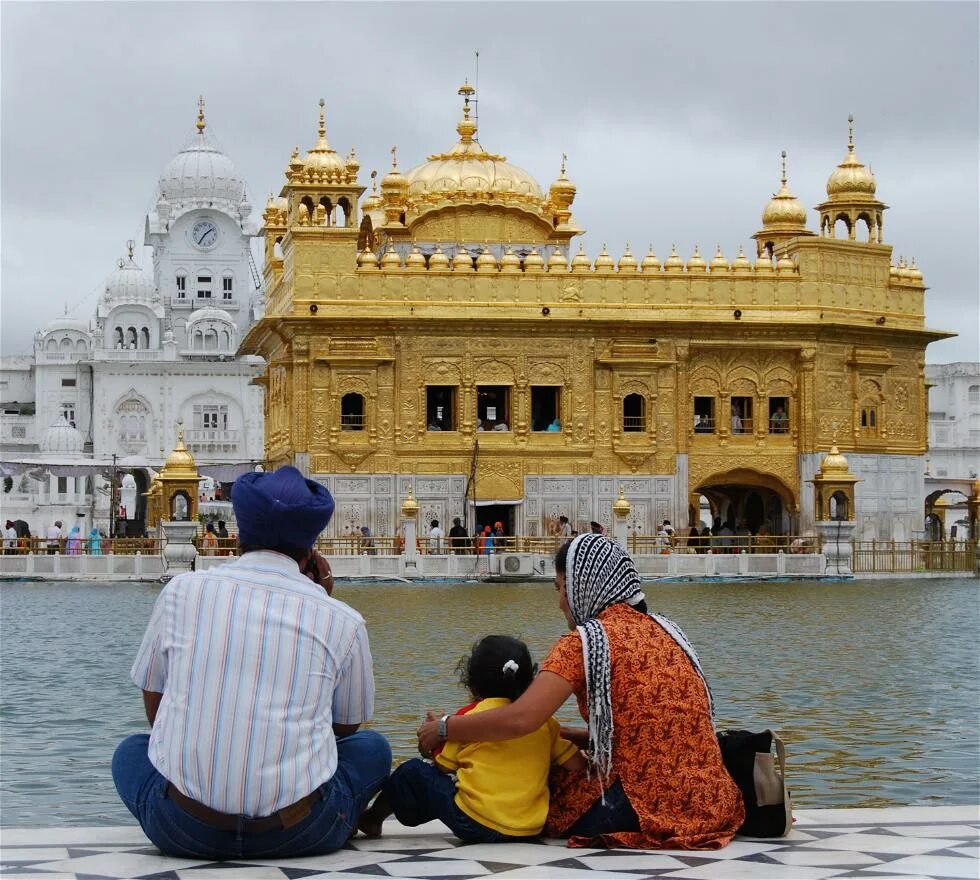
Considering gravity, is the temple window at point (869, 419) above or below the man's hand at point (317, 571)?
above

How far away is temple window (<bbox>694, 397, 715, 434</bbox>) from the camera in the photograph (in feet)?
139

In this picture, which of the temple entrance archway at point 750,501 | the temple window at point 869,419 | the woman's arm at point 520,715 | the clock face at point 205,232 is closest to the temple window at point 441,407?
the temple entrance archway at point 750,501

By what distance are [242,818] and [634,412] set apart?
3591 centimetres

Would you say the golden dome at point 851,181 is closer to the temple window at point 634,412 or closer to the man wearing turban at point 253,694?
the temple window at point 634,412

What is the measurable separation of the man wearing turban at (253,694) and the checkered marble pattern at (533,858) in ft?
0.49

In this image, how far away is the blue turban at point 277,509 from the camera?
6.66 metres

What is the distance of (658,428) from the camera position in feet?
137

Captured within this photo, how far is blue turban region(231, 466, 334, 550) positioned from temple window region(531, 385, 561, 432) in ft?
115

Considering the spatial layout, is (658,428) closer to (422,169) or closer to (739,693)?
(422,169)

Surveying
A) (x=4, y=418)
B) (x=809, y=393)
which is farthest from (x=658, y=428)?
(x=4, y=418)

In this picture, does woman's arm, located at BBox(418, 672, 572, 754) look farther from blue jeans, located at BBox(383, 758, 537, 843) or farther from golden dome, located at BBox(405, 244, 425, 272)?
golden dome, located at BBox(405, 244, 425, 272)

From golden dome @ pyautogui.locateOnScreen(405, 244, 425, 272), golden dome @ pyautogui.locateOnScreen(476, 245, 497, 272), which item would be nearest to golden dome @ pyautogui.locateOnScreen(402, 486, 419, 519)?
golden dome @ pyautogui.locateOnScreen(405, 244, 425, 272)

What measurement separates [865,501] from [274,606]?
37.6 metres

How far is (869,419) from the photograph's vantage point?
43.5m
